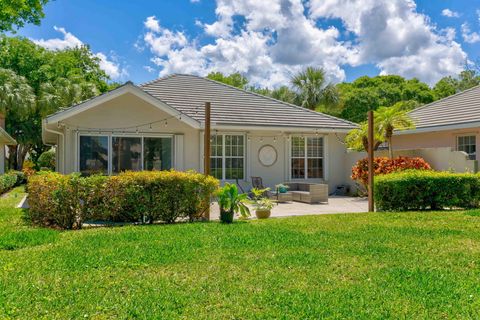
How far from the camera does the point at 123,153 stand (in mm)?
16172

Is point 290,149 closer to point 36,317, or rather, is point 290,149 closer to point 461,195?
point 461,195

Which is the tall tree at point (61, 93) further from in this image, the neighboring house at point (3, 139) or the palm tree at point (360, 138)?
the palm tree at point (360, 138)

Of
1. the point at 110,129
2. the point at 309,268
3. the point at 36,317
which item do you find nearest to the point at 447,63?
the point at 110,129

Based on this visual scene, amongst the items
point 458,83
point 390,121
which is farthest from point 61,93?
point 458,83

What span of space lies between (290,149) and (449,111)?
25.6 ft

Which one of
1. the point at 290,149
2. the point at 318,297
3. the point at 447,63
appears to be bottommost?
the point at 318,297

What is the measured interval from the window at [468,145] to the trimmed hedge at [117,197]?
12.3m

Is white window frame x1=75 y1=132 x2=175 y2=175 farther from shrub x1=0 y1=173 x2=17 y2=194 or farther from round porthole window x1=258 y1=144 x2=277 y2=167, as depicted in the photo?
shrub x1=0 y1=173 x2=17 y2=194

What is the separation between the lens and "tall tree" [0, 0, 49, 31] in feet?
60.9

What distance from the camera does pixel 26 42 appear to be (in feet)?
128

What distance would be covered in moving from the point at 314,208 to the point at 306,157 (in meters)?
5.20

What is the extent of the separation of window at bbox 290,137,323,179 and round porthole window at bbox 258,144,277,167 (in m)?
0.91

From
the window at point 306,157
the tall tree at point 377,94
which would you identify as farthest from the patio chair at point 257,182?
the tall tree at point 377,94

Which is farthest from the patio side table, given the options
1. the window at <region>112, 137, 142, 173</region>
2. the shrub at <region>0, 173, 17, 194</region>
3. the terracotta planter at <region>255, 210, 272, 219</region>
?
the shrub at <region>0, 173, 17, 194</region>
